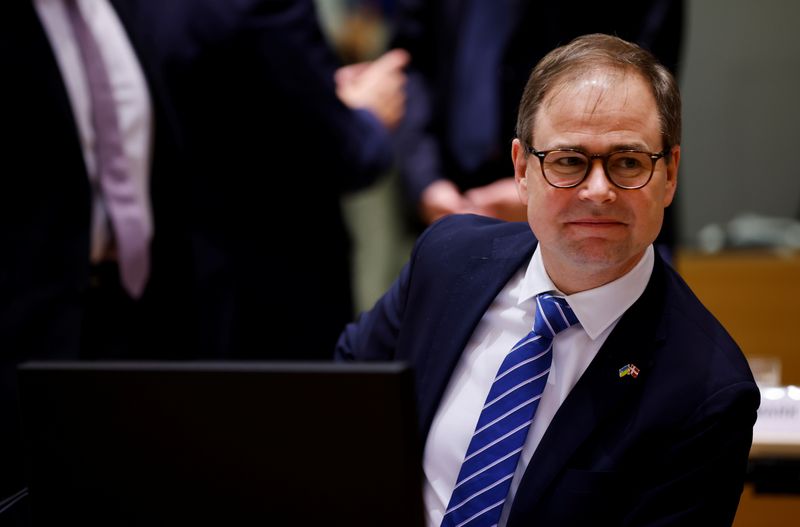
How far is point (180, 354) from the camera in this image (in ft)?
8.22

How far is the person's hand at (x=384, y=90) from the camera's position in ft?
9.40

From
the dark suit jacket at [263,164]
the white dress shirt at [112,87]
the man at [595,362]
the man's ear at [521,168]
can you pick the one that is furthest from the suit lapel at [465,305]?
the dark suit jacket at [263,164]

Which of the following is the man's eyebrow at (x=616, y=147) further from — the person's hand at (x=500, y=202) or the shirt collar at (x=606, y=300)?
the person's hand at (x=500, y=202)

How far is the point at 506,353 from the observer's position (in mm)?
1550

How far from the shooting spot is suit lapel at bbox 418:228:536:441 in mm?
1557

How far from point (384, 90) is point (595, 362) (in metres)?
1.62

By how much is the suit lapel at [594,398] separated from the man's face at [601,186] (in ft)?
0.29

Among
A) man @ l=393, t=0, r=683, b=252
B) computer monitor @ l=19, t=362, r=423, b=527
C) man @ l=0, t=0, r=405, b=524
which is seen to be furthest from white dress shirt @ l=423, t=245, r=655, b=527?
man @ l=393, t=0, r=683, b=252

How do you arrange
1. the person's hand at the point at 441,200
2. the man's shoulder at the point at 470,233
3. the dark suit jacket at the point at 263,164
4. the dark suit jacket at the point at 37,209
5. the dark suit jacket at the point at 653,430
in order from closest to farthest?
the dark suit jacket at the point at 653,430 < the man's shoulder at the point at 470,233 < the dark suit jacket at the point at 37,209 < the dark suit jacket at the point at 263,164 < the person's hand at the point at 441,200

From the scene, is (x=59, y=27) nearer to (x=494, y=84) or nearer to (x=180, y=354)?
(x=180, y=354)

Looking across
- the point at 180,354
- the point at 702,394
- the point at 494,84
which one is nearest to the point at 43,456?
the point at 702,394

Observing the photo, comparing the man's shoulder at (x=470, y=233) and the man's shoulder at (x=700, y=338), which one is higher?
the man's shoulder at (x=470, y=233)

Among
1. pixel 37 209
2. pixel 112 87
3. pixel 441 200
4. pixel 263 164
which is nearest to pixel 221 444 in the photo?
pixel 37 209

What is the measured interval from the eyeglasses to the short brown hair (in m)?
0.05
